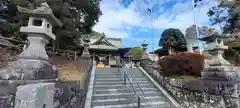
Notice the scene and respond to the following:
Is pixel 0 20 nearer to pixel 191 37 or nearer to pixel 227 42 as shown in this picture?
pixel 227 42

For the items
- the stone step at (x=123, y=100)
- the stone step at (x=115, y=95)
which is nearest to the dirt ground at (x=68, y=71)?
the stone step at (x=115, y=95)

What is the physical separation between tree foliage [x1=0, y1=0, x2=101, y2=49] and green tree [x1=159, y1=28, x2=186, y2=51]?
15185 mm

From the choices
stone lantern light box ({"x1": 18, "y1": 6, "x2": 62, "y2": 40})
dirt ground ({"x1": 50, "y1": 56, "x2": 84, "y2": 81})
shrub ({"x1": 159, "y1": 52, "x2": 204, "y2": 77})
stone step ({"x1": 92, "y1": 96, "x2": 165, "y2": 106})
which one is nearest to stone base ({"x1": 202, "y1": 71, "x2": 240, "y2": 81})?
shrub ({"x1": 159, "y1": 52, "x2": 204, "y2": 77})

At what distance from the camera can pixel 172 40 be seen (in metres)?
25.0

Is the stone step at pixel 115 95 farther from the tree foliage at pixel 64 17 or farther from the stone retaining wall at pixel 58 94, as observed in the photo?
the tree foliage at pixel 64 17

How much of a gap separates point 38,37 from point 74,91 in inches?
76.6

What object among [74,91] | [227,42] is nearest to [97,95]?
[74,91]

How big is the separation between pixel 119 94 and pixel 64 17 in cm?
732

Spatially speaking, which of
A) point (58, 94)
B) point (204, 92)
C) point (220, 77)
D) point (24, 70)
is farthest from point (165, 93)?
point (24, 70)

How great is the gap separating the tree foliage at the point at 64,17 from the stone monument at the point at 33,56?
542cm

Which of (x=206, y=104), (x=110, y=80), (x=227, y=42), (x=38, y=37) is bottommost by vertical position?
(x=206, y=104)

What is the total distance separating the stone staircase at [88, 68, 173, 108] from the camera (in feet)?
19.1

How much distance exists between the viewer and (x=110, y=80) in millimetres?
7785

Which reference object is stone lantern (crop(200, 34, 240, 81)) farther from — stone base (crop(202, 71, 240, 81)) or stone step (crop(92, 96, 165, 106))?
stone step (crop(92, 96, 165, 106))
